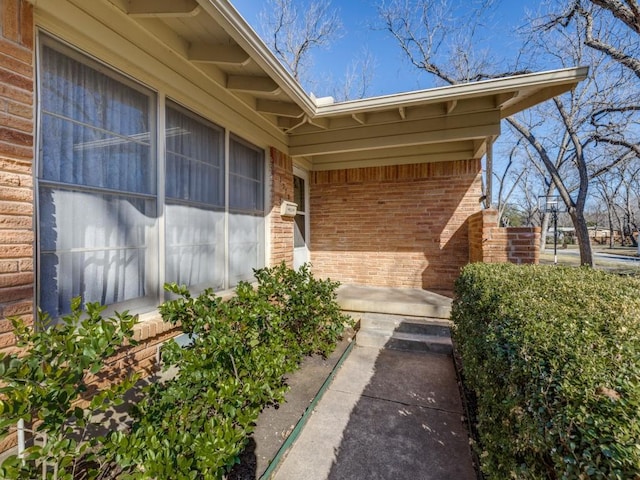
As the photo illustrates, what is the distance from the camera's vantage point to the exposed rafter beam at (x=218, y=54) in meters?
2.62

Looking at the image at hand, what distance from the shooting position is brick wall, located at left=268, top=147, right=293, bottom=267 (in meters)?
4.38

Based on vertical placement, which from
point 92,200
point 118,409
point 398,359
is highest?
point 92,200

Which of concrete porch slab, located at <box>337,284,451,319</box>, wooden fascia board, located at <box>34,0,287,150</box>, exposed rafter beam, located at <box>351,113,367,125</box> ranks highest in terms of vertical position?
exposed rafter beam, located at <box>351,113,367,125</box>

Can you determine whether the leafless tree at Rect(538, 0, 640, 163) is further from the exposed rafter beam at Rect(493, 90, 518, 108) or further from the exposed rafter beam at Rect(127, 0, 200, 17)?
the exposed rafter beam at Rect(127, 0, 200, 17)

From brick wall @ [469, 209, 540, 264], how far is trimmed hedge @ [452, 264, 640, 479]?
1921 millimetres

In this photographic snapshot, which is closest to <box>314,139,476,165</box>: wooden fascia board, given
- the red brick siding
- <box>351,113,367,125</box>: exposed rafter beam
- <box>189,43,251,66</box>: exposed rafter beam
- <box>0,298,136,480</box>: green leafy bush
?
<box>351,113,367,125</box>: exposed rafter beam

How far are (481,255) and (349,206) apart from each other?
8.69 ft

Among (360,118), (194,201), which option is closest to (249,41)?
(194,201)

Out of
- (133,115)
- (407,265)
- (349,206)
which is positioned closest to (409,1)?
(349,206)

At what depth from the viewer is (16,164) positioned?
166 cm

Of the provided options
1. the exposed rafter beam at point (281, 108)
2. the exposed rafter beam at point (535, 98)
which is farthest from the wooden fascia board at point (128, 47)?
the exposed rafter beam at point (535, 98)

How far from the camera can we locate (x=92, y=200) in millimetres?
2141

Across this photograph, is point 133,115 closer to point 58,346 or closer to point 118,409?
point 58,346

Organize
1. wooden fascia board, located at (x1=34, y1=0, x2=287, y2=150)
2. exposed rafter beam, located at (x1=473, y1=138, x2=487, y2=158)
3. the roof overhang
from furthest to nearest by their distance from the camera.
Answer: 1. exposed rafter beam, located at (x1=473, y1=138, x2=487, y2=158)
2. the roof overhang
3. wooden fascia board, located at (x1=34, y1=0, x2=287, y2=150)
